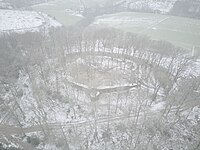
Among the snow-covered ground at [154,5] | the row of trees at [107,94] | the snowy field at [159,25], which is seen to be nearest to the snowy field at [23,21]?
the row of trees at [107,94]

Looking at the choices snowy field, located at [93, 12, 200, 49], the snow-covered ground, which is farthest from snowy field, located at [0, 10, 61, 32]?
the snow-covered ground

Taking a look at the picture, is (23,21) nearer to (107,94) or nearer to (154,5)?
(107,94)

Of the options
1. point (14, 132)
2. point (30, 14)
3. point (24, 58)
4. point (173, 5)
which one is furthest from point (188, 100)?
point (30, 14)

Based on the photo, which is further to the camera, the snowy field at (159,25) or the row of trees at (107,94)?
the snowy field at (159,25)

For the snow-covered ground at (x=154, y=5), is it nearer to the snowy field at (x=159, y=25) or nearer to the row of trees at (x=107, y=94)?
the snowy field at (x=159, y=25)

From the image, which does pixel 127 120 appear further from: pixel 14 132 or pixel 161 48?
pixel 161 48

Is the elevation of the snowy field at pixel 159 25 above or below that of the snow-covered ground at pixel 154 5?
below

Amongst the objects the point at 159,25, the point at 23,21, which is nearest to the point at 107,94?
the point at 159,25
